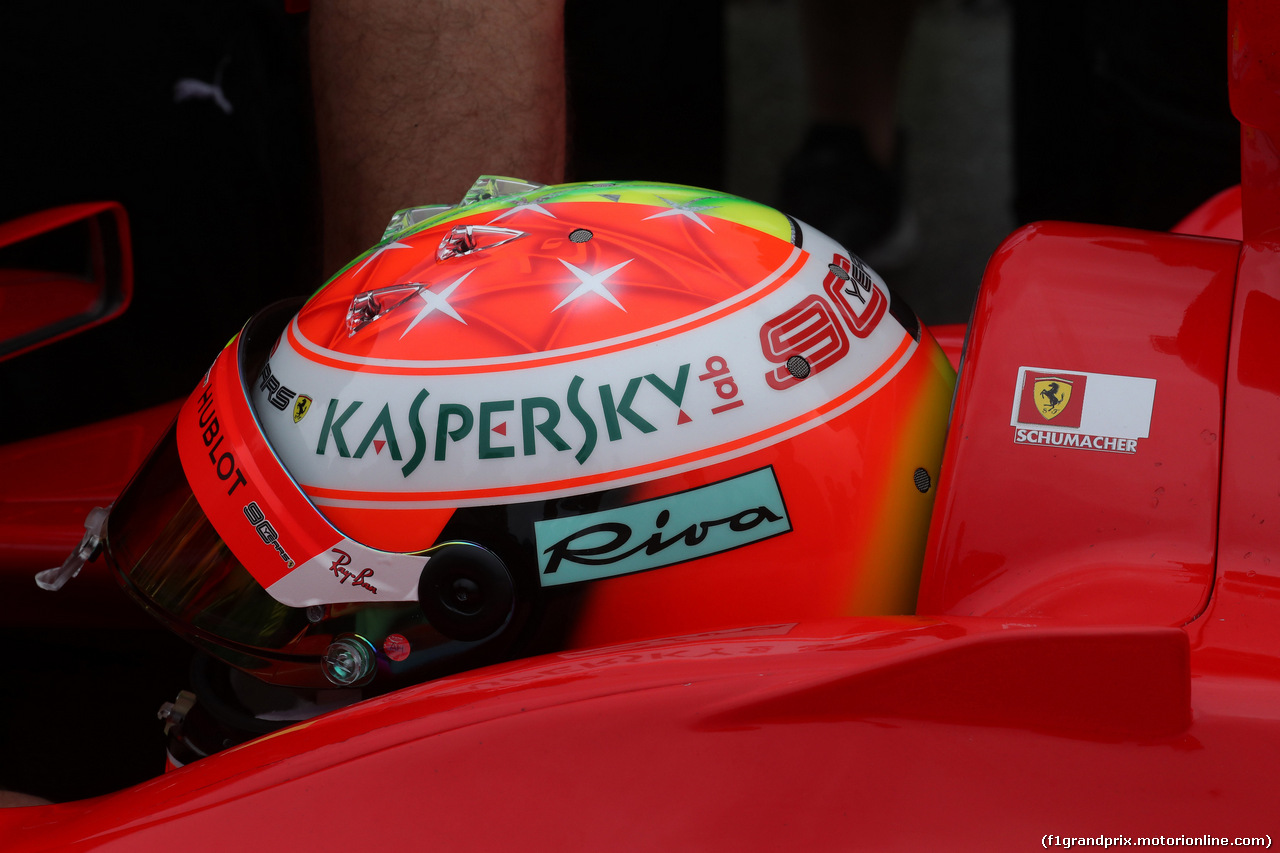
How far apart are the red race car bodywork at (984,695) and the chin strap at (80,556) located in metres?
0.23

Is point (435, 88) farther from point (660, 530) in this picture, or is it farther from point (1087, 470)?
point (1087, 470)

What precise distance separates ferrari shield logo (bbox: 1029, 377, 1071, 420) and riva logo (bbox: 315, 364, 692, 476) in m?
0.24

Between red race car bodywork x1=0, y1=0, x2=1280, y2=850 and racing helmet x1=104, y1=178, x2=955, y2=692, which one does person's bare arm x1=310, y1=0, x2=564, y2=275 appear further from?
red race car bodywork x1=0, y1=0, x2=1280, y2=850

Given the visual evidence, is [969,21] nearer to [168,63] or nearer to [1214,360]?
[168,63]

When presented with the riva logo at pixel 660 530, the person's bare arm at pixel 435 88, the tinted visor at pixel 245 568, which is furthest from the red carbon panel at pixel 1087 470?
the person's bare arm at pixel 435 88

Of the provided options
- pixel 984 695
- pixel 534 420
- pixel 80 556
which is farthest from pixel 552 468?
pixel 80 556

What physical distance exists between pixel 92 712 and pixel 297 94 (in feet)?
3.53

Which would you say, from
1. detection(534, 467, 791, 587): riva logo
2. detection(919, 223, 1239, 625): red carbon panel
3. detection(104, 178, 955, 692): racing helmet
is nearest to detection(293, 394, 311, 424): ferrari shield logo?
detection(104, 178, 955, 692): racing helmet

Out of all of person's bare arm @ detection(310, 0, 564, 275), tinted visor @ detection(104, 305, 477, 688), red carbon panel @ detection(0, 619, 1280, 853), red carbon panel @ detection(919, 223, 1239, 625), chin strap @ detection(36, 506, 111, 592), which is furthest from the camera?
person's bare arm @ detection(310, 0, 564, 275)

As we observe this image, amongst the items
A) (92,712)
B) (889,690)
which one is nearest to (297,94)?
(92,712)

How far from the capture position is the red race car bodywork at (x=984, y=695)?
0.56 meters

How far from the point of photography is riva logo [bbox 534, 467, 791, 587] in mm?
758

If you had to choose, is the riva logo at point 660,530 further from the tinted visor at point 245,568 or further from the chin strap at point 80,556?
the chin strap at point 80,556

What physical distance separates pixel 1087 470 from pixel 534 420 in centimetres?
37
